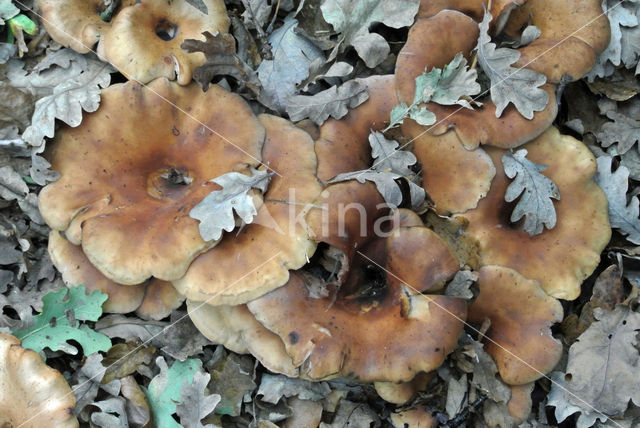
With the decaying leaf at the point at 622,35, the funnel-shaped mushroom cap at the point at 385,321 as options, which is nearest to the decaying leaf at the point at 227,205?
the funnel-shaped mushroom cap at the point at 385,321

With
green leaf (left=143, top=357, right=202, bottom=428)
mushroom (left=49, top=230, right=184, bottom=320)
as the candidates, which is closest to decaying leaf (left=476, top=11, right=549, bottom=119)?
mushroom (left=49, top=230, right=184, bottom=320)

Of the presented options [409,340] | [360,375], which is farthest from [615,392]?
[360,375]

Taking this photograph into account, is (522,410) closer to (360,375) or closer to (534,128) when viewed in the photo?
(360,375)

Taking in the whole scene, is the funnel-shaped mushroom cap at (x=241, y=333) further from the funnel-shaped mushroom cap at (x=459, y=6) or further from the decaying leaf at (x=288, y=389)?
the funnel-shaped mushroom cap at (x=459, y=6)

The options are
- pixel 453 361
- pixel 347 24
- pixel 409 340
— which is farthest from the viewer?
pixel 347 24

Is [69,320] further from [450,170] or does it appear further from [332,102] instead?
[450,170]

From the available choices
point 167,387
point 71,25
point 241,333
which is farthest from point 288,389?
point 71,25
